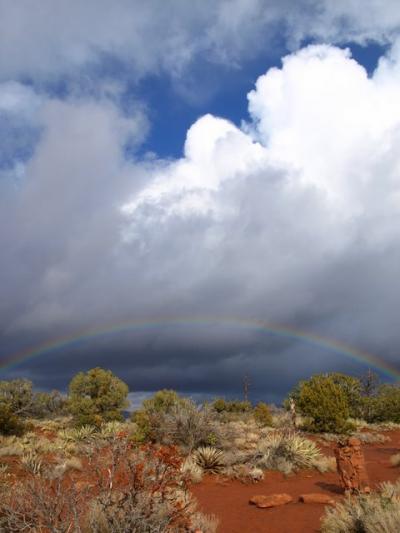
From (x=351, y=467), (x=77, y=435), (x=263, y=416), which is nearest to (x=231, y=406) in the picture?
(x=263, y=416)

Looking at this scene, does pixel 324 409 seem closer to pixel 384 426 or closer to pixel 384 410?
pixel 384 426

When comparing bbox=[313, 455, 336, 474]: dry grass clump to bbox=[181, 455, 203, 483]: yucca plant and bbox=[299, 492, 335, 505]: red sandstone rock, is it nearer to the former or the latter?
bbox=[181, 455, 203, 483]: yucca plant

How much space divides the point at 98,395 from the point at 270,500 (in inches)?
844

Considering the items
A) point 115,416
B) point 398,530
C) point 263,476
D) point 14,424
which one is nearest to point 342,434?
point 263,476

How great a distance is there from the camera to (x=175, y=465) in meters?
7.14

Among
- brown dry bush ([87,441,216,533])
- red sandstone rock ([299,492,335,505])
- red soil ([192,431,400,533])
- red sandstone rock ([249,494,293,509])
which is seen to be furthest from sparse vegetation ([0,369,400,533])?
red sandstone rock ([249,494,293,509])

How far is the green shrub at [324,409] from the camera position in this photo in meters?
24.6

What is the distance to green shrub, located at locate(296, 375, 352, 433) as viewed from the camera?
24594 millimetres

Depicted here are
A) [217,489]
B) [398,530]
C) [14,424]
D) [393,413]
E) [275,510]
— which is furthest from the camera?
[393,413]

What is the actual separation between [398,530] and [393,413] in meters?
29.1

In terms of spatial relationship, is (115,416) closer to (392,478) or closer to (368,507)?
(392,478)

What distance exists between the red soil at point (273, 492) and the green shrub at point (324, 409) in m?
7.32

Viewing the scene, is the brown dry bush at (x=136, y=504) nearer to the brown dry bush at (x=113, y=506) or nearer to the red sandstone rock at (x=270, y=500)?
the brown dry bush at (x=113, y=506)

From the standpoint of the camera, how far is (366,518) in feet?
24.3
